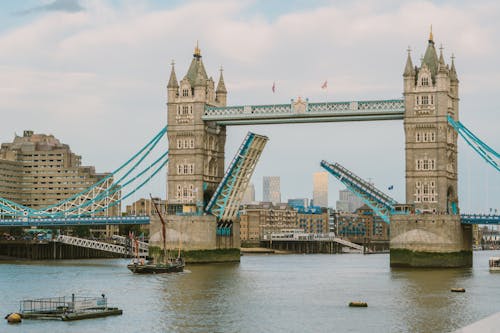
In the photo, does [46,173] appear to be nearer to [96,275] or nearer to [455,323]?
[96,275]

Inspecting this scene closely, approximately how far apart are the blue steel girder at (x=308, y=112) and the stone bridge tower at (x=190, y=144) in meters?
1.73

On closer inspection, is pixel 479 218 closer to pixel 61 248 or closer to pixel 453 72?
pixel 453 72

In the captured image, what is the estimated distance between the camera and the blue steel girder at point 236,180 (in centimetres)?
9049

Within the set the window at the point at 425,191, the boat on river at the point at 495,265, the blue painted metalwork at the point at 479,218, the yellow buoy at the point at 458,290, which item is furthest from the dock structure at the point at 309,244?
the yellow buoy at the point at 458,290

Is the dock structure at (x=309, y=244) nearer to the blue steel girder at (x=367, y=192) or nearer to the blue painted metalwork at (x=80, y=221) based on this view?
the blue painted metalwork at (x=80, y=221)

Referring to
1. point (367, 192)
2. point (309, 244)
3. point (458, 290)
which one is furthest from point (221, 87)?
point (309, 244)

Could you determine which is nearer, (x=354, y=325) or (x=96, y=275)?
(x=354, y=325)

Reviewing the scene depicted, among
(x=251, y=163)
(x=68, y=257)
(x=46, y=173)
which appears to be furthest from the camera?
(x=46, y=173)

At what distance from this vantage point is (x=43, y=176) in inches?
7367

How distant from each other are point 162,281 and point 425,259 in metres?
25.4

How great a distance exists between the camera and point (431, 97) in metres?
87.6

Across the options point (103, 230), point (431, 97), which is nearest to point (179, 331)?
point (431, 97)

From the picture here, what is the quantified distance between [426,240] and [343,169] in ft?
33.5

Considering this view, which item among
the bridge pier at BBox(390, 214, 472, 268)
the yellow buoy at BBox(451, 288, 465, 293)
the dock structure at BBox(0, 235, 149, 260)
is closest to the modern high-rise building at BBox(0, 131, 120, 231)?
the dock structure at BBox(0, 235, 149, 260)
